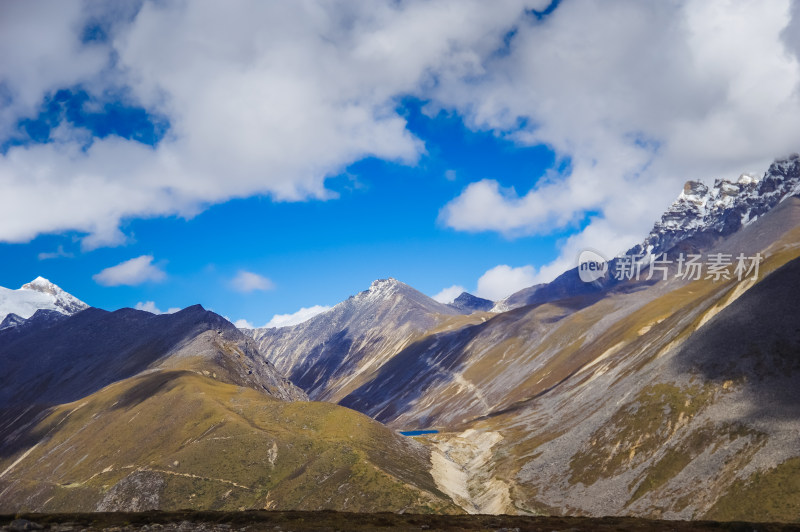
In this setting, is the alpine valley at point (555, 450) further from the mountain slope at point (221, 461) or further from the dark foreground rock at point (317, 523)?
the dark foreground rock at point (317, 523)

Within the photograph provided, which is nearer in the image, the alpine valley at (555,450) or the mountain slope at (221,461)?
the alpine valley at (555,450)

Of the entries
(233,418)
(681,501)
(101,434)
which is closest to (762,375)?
(681,501)

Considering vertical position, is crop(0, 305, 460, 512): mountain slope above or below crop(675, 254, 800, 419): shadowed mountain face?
above

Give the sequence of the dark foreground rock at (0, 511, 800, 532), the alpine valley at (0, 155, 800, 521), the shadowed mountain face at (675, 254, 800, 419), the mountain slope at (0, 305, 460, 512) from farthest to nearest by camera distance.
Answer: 1. the mountain slope at (0, 305, 460, 512)
2. the shadowed mountain face at (675, 254, 800, 419)
3. the alpine valley at (0, 155, 800, 521)
4. the dark foreground rock at (0, 511, 800, 532)

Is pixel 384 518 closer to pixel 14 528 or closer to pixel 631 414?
pixel 14 528

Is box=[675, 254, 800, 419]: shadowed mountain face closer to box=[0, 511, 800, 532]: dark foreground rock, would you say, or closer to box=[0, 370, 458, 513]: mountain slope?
box=[0, 511, 800, 532]: dark foreground rock

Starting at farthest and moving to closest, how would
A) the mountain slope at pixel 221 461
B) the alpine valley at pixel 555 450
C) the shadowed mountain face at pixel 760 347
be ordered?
the mountain slope at pixel 221 461 < the shadowed mountain face at pixel 760 347 < the alpine valley at pixel 555 450

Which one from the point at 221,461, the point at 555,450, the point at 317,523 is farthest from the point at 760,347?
the point at 221,461

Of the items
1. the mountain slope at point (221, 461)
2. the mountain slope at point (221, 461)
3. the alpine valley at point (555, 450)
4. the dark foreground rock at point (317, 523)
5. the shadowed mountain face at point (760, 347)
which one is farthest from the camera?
the mountain slope at point (221, 461)

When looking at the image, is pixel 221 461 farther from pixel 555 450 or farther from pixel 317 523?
pixel 317 523

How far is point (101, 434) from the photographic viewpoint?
171 m

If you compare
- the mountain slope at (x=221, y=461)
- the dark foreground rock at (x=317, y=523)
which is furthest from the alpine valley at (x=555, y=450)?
the dark foreground rock at (x=317, y=523)

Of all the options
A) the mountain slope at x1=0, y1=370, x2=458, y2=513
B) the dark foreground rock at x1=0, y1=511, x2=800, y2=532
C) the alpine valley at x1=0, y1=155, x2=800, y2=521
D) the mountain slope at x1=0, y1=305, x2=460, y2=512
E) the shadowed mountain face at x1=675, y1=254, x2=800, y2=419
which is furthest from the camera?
the mountain slope at x1=0, y1=305, x2=460, y2=512

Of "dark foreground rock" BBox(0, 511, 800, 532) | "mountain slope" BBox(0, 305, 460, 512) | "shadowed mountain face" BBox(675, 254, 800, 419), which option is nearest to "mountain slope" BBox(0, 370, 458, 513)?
"mountain slope" BBox(0, 305, 460, 512)
